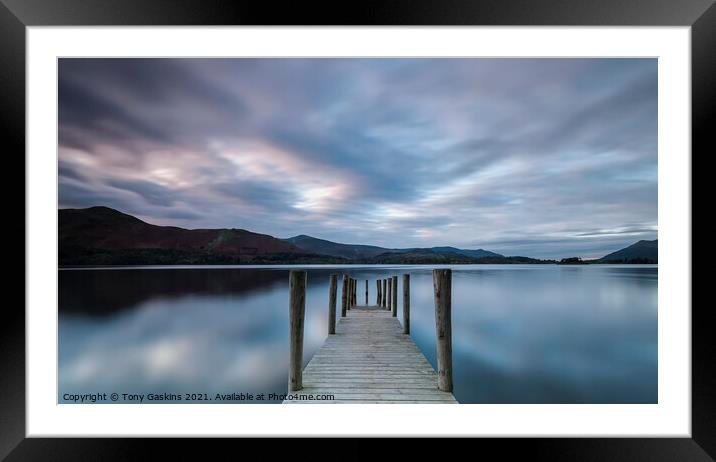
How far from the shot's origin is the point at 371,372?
3955 millimetres

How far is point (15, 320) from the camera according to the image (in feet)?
6.37

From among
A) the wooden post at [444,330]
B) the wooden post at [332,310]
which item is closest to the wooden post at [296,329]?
the wooden post at [444,330]

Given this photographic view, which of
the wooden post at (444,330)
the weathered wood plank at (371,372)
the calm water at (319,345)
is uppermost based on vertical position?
the wooden post at (444,330)

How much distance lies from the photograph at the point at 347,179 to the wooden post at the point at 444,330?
2 centimetres

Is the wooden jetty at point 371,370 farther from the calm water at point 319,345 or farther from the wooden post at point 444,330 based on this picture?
the calm water at point 319,345

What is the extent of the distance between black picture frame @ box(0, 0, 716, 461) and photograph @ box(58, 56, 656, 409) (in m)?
0.42

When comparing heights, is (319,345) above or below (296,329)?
below

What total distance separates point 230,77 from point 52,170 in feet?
30.6

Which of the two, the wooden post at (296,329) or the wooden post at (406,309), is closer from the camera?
the wooden post at (296,329)

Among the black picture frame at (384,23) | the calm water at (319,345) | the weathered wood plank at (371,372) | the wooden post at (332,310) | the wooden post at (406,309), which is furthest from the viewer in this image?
the calm water at (319,345)

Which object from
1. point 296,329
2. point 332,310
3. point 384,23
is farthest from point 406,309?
point 384,23

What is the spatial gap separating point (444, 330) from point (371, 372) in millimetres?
1246

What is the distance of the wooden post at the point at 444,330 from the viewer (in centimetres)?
334

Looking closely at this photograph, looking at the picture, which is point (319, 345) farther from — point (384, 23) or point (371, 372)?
point (384, 23)
